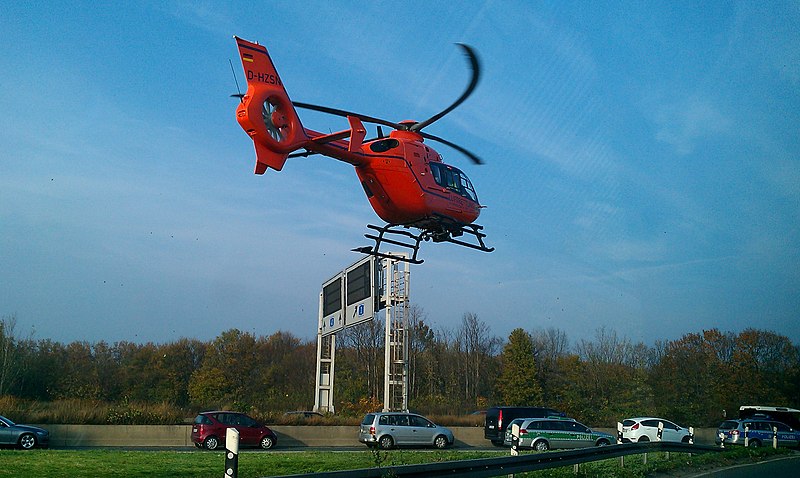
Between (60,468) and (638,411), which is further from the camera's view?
(638,411)

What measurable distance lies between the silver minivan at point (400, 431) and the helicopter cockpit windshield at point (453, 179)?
13.0 meters

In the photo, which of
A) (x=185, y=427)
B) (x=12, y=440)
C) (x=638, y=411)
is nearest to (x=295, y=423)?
(x=185, y=427)

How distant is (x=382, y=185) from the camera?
16.2 m

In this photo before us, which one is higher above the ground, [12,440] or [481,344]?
[481,344]

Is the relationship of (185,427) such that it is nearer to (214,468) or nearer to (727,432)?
(214,468)

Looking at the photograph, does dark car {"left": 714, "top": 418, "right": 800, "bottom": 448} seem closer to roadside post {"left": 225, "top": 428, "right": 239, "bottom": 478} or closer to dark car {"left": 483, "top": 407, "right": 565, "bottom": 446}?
dark car {"left": 483, "top": 407, "right": 565, "bottom": 446}

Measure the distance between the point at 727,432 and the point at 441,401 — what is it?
2220 cm

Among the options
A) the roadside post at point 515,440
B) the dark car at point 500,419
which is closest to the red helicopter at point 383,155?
the roadside post at point 515,440

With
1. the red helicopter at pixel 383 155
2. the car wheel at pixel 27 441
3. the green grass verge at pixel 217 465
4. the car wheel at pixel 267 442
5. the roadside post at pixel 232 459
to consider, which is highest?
the red helicopter at pixel 383 155

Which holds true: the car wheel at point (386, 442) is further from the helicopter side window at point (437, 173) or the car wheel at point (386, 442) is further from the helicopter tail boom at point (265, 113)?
the helicopter tail boom at point (265, 113)

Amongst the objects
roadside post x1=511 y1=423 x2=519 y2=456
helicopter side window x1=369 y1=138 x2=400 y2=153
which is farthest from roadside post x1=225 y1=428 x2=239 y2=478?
helicopter side window x1=369 y1=138 x2=400 y2=153

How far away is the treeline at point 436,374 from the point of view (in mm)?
44719

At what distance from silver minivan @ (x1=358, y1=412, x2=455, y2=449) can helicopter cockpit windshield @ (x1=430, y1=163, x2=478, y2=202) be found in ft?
42.5

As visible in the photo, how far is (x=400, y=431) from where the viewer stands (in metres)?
28.0
